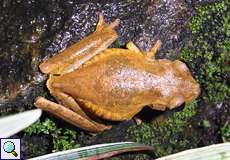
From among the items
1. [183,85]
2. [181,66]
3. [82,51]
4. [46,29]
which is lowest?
[183,85]

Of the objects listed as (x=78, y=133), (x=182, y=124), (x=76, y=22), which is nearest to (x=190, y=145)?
(x=182, y=124)

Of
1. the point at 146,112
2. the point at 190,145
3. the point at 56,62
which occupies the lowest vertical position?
the point at 190,145

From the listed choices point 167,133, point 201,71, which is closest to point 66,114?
point 167,133

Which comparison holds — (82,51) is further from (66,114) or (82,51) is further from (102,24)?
(66,114)

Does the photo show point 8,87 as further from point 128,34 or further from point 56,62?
point 128,34

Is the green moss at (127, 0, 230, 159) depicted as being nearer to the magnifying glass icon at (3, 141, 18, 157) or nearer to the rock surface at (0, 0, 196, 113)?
the rock surface at (0, 0, 196, 113)

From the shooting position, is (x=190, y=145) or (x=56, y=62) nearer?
(x=56, y=62)

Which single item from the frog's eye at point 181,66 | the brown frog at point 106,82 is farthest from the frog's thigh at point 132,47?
the frog's eye at point 181,66

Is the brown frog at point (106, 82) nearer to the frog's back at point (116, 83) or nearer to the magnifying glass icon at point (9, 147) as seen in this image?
the frog's back at point (116, 83)

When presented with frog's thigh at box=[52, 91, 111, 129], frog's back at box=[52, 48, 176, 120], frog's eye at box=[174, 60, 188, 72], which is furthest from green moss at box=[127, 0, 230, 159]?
frog's thigh at box=[52, 91, 111, 129]
